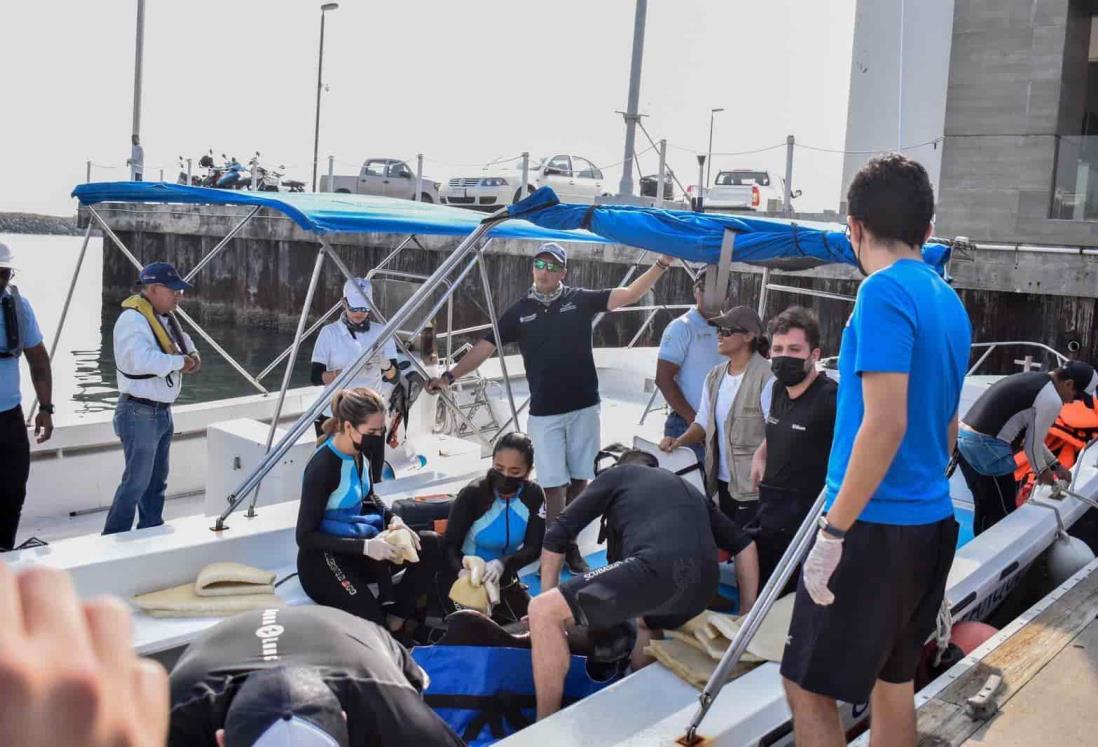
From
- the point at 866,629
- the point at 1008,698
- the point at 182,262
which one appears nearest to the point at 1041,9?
the point at 1008,698

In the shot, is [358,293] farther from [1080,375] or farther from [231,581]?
[1080,375]

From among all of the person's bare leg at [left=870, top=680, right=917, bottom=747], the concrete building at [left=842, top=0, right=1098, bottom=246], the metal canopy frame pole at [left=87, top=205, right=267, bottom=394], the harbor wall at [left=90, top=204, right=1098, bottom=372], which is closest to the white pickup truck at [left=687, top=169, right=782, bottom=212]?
the harbor wall at [left=90, top=204, right=1098, bottom=372]

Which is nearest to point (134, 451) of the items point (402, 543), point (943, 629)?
point (402, 543)

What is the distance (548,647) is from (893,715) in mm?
1258

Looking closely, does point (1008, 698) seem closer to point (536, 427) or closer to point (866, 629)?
point (866, 629)

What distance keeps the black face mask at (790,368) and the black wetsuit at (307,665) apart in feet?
7.73

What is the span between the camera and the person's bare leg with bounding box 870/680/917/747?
8.65ft

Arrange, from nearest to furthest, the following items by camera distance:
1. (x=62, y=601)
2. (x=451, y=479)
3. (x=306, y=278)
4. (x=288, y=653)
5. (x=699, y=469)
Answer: (x=62, y=601) < (x=288, y=653) < (x=699, y=469) < (x=451, y=479) < (x=306, y=278)

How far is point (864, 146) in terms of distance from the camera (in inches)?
757

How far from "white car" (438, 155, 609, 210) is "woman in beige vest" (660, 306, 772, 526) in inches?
631

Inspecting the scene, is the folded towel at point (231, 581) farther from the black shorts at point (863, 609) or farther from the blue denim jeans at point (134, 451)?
the black shorts at point (863, 609)

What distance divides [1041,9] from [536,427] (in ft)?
36.8

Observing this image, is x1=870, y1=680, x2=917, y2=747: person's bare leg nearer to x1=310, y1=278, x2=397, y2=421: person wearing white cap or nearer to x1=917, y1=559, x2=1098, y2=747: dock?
x1=917, y1=559, x2=1098, y2=747: dock

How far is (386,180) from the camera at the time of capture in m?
25.3
